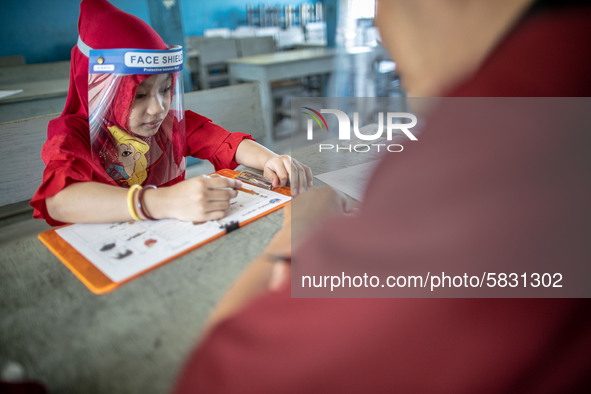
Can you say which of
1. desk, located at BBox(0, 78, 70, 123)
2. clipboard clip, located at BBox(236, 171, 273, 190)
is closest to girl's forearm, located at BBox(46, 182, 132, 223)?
clipboard clip, located at BBox(236, 171, 273, 190)

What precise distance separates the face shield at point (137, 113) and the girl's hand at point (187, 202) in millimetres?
320

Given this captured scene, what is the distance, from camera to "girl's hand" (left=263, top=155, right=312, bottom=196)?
949 mm

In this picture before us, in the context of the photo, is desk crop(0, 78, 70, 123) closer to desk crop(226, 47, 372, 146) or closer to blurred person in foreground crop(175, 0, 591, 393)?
desk crop(226, 47, 372, 146)

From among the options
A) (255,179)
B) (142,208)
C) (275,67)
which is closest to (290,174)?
(255,179)

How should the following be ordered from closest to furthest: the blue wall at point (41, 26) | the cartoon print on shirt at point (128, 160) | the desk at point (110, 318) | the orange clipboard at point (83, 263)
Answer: the desk at point (110, 318)
the orange clipboard at point (83, 263)
the cartoon print on shirt at point (128, 160)
the blue wall at point (41, 26)

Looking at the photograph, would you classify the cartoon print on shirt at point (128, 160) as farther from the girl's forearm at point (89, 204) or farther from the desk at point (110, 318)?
the desk at point (110, 318)

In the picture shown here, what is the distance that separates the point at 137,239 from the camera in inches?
28.0

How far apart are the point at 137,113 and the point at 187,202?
388 millimetres

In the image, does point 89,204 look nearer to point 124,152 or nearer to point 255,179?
point 124,152

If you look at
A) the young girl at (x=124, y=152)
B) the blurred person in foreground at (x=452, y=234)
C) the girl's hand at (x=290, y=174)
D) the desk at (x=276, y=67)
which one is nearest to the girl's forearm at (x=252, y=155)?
the young girl at (x=124, y=152)

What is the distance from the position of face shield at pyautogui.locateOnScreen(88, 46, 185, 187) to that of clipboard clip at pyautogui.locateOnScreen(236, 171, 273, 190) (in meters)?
0.25

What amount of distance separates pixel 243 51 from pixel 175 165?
13.3ft

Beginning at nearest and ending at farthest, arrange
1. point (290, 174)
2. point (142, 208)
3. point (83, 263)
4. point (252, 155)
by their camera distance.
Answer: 1. point (83, 263)
2. point (142, 208)
3. point (290, 174)
4. point (252, 155)

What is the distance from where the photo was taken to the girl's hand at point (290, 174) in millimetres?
949
